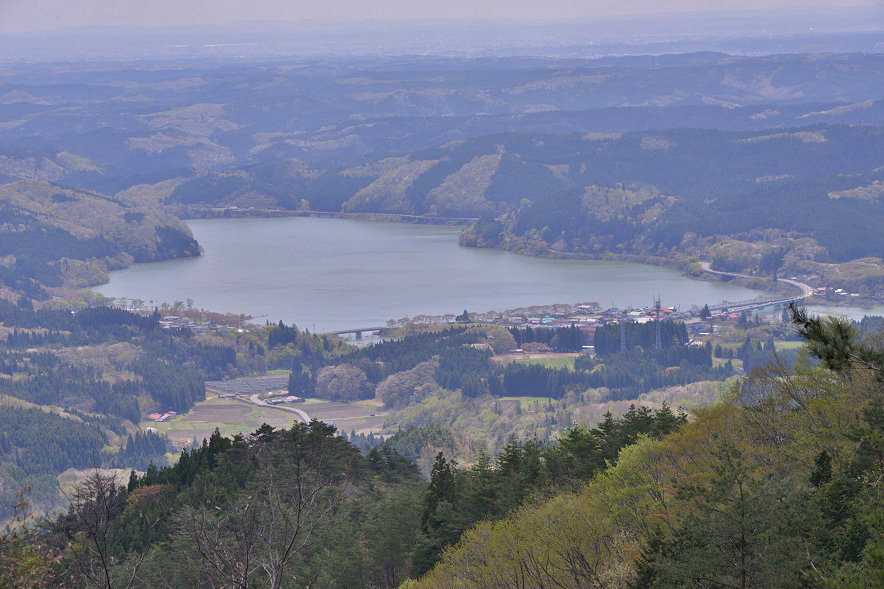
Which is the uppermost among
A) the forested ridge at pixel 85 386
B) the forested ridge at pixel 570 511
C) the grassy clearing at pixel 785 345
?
the forested ridge at pixel 570 511

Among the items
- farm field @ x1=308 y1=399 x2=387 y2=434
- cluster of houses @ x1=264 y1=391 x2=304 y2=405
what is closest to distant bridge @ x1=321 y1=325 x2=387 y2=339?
cluster of houses @ x1=264 y1=391 x2=304 y2=405

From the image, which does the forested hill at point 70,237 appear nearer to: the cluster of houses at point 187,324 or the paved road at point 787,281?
the cluster of houses at point 187,324

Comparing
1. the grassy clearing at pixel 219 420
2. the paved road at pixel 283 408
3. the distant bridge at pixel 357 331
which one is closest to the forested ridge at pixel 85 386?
the grassy clearing at pixel 219 420

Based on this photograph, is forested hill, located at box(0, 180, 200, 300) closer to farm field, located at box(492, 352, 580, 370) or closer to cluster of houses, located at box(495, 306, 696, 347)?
cluster of houses, located at box(495, 306, 696, 347)

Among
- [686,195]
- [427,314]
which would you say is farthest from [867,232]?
[427,314]

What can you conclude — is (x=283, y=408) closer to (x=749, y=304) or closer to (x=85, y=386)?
(x=85, y=386)

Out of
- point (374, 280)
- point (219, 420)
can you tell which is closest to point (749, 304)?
point (374, 280)
